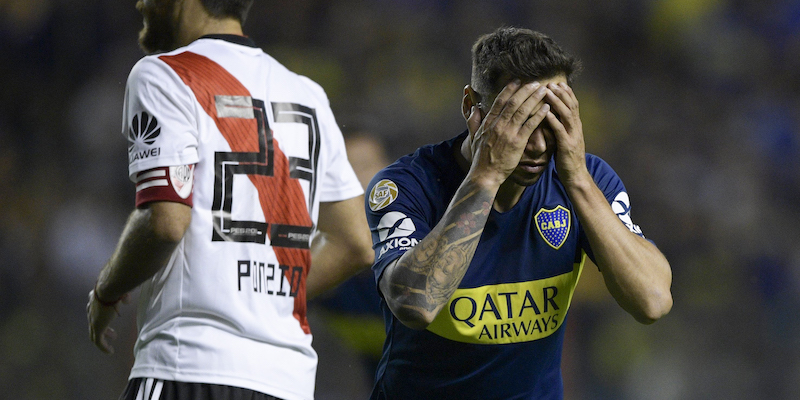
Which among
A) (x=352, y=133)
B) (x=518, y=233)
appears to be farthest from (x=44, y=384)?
(x=518, y=233)

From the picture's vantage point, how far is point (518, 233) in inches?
90.4

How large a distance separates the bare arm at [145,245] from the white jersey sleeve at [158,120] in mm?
123

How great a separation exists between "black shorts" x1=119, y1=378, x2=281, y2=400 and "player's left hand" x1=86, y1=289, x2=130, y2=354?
20 centimetres

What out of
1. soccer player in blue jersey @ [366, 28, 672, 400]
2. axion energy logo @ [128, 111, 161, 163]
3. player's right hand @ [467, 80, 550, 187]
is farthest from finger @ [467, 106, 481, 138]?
axion energy logo @ [128, 111, 161, 163]

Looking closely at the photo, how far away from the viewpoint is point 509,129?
2.06m

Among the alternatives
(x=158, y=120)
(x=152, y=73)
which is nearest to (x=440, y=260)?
(x=158, y=120)

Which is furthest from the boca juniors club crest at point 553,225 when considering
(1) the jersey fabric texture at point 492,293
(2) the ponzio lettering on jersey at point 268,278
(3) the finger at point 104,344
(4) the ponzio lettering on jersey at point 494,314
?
(3) the finger at point 104,344

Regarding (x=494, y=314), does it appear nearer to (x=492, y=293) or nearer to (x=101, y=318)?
(x=492, y=293)

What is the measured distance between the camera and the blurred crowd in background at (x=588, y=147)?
5.54m

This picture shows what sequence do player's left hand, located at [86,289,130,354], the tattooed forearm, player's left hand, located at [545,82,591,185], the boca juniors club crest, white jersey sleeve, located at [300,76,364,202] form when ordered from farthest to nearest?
white jersey sleeve, located at [300,76,364,202] < the boca juniors club crest < player's left hand, located at [86,289,130,354] < player's left hand, located at [545,82,591,185] < the tattooed forearm

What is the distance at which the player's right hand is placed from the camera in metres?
2.06

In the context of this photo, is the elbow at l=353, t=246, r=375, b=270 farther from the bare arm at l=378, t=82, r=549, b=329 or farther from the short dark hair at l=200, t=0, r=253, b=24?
the short dark hair at l=200, t=0, r=253, b=24

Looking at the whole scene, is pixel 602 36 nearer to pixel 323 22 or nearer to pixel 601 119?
pixel 601 119

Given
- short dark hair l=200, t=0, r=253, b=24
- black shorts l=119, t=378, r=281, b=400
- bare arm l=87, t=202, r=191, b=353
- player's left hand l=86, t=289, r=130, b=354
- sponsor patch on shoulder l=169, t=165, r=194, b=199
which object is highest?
short dark hair l=200, t=0, r=253, b=24
